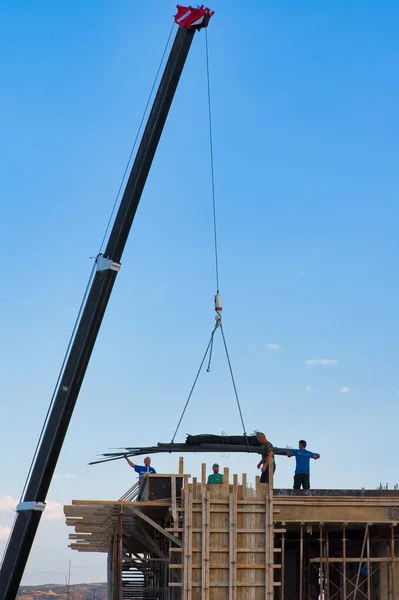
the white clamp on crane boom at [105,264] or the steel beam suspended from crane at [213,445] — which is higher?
the white clamp on crane boom at [105,264]

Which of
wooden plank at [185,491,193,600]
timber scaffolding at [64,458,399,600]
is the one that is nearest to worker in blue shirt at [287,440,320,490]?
timber scaffolding at [64,458,399,600]

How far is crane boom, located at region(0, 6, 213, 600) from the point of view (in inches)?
741

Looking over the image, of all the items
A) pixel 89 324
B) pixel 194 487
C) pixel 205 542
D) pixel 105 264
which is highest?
pixel 105 264

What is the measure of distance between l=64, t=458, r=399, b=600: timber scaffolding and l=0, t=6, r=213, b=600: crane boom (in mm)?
4862

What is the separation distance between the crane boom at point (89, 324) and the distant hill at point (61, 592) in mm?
75497

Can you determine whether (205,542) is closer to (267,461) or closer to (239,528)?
(239,528)

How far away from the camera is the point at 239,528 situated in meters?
23.7

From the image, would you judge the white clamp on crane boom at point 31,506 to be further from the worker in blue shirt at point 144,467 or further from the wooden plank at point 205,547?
the worker in blue shirt at point 144,467

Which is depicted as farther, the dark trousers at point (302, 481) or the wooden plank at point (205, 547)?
the dark trousers at point (302, 481)

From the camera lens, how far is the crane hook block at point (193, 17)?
869 inches

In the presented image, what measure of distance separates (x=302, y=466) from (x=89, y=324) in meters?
8.48

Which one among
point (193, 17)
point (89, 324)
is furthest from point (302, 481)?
point (193, 17)

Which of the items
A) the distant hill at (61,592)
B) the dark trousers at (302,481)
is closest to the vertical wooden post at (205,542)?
the dark trousers at (302,481)

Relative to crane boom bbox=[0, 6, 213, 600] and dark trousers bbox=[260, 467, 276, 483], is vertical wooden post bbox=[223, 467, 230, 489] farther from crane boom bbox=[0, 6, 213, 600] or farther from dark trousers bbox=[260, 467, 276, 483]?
crane boom bbox=[0, 6, 213, 600]
